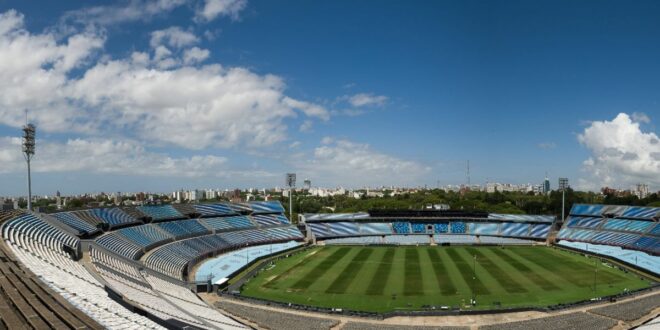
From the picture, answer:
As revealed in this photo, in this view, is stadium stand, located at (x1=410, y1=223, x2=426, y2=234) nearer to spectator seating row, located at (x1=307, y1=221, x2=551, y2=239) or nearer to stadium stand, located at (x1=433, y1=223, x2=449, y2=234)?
spectator seating row, located at (x1=307, y1=221, x2=551, y2=239)

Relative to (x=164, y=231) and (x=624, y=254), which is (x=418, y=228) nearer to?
(x=624, y=254)

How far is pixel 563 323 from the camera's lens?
35656 mm

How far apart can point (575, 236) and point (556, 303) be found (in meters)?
48.2

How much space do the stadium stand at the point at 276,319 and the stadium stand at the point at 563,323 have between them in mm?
13130

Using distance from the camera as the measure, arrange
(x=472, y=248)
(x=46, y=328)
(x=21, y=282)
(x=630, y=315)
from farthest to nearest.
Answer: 1. (x=472, y=248)
2. (x=630, y=315)
3. (x=21, y=282)
4. (x=46, y=328)

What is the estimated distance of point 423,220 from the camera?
322 ft

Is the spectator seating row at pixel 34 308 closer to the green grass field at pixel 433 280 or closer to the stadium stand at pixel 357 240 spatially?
the green grass field at pixel 433 280

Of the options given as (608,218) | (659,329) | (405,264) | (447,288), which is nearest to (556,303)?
(447,288)

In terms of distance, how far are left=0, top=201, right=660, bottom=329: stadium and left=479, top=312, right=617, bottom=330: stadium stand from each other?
177mm

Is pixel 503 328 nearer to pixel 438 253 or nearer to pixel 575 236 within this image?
pixel 438 253

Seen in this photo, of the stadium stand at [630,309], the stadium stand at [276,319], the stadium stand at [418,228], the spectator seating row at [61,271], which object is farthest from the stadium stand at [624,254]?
the spectator seating row at [61,271]

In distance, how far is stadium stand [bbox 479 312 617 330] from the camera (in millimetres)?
34719

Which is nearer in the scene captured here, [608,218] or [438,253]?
[438,253]

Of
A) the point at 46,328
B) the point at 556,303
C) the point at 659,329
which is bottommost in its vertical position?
the point at 556,303
